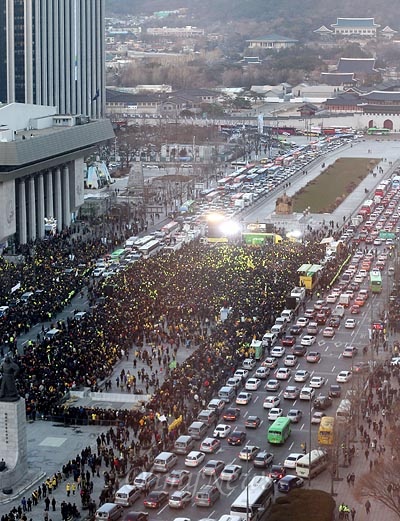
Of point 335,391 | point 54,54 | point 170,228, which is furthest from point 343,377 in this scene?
point 54,54

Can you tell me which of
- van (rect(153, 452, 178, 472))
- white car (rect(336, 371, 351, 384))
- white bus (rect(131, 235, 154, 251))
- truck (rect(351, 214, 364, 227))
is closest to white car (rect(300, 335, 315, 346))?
white car (rect(336, 371, 351, 384))

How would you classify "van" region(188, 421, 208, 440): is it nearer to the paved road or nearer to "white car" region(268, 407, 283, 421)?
the paved road

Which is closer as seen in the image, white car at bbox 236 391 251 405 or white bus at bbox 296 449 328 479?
white bus at bbox 296 449 328 479

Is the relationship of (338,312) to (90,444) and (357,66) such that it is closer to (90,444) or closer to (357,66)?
(90,444)

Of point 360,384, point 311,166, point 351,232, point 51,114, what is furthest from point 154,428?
point 311,166

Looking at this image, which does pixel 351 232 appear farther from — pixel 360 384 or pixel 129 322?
pixel 360 384

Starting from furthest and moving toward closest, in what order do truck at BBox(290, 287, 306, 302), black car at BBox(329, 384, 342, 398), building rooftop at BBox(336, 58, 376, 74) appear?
building rooftop at BBox(336, 58, 376, 74) → truck at BBox(290, 287, 306, 302) → black car at BBox(329, 384, 342, 398)

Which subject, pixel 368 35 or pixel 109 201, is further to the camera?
pixel 368 35
